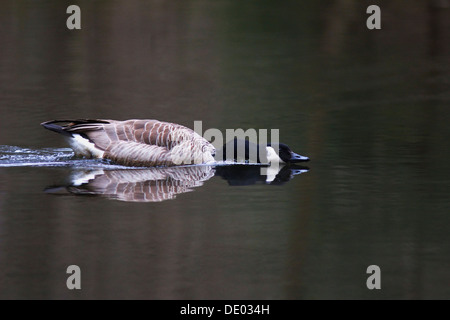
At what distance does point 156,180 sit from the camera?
9.95 m

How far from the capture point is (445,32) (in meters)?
22.2

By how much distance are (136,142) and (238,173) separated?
1.42m

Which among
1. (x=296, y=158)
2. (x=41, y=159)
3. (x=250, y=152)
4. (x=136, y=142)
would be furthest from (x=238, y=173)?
(x=41, y=159)

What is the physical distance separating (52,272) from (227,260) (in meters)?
1.46

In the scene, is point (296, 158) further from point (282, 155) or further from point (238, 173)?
point (238, 173)

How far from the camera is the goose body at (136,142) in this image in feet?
35.6

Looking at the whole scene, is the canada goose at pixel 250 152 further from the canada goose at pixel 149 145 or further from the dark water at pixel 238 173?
the dark water at pixel 238 173

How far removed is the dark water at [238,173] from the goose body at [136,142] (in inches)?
9.1

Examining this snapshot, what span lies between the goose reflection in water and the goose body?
0.18m

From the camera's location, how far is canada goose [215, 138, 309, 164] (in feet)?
36.3

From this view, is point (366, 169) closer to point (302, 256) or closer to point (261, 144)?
point (261, 144)

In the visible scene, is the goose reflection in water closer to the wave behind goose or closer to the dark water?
the dark water
